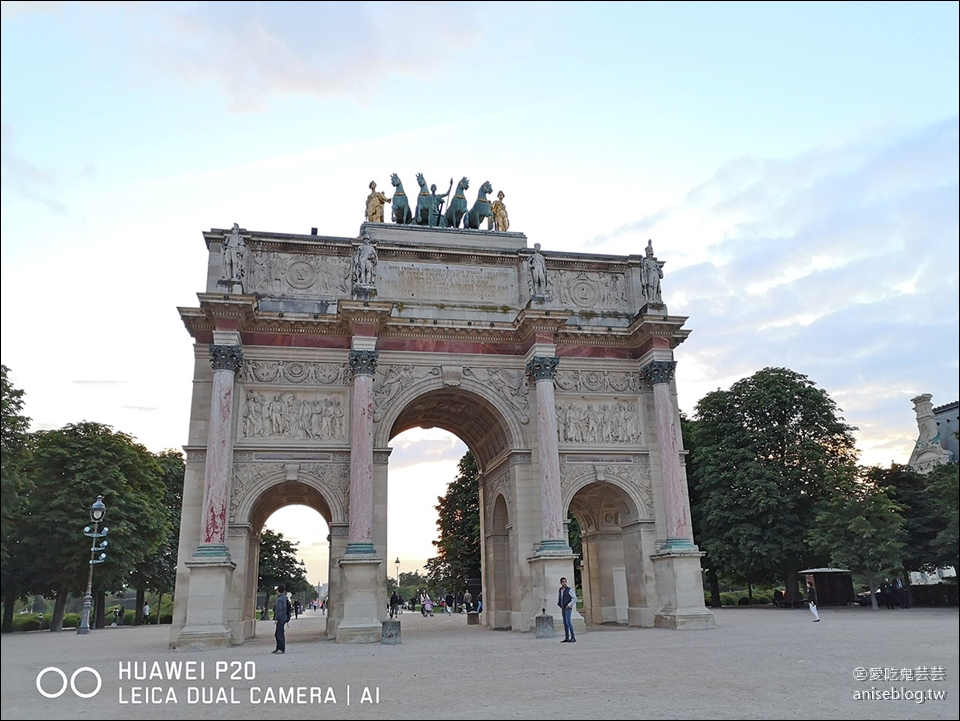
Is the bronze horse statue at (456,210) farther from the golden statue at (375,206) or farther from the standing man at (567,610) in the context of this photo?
the standing man at (567,610)

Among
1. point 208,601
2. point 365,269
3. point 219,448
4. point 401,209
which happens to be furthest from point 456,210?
point 208,601

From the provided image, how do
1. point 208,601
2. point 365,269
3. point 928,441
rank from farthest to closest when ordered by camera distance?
1. point 365,269
2. point 208,601
3. point 928,441

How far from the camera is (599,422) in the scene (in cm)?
3012

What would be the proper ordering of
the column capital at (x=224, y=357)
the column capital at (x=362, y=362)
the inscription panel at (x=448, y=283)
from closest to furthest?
1. the column capital at (x=224, y=357)
2. the column capital at (x=362, y=362)
3. the inscription panel at (x=448, y=283)

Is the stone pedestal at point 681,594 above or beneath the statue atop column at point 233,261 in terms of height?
beneath

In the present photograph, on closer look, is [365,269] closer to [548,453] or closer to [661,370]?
[548,453]

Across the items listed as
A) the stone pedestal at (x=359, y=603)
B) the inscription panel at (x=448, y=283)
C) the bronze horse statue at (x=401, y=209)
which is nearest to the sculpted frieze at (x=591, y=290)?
the inscription panel at (x=448, y=283)

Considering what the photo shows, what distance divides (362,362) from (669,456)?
486 inches

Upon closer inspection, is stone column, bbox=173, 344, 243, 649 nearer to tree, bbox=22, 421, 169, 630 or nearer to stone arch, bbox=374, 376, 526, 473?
stone arch, bbox=374, 376, 526, 473

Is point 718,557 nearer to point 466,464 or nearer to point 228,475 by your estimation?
point 466,464

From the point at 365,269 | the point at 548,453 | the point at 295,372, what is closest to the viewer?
the point at 548,453

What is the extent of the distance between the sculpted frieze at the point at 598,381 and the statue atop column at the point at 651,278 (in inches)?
128

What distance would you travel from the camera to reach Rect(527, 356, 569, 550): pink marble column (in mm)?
26891

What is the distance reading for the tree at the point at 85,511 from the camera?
3195cm
